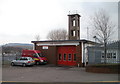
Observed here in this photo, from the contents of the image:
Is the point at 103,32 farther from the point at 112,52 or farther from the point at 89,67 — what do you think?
the point at 89,67

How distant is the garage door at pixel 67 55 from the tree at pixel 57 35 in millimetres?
30914

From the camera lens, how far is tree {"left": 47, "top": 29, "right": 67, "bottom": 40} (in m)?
56.9

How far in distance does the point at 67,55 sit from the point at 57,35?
108 feet

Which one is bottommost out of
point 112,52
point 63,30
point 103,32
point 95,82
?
point 95,82

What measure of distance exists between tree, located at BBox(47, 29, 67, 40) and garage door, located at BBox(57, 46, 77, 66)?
101 ft

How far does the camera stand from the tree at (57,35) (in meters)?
56.9

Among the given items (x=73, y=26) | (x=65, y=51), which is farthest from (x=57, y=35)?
(x=65, y=51)

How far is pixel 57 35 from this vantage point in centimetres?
5741

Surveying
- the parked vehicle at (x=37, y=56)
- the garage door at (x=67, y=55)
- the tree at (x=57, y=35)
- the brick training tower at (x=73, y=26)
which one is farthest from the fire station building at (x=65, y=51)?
the tree at (x=57, y=35)

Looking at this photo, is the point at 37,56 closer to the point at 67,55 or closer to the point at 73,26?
the point at 67,55

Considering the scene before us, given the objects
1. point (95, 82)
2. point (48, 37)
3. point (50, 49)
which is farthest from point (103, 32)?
point (48, 37)

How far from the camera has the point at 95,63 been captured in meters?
17.2

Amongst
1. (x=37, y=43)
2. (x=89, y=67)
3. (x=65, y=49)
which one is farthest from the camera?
(x=37, y=43)

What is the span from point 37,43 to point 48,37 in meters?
31.2
